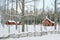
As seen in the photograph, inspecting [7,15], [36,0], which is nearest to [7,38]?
[36,0]

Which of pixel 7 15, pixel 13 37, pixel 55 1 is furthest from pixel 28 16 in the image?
pixel 13 37

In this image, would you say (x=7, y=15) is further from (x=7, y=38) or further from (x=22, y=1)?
(x=7, y=38)

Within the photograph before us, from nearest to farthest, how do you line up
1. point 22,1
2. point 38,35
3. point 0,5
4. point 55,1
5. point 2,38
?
point 2,38, point 38,35, point 22,1, point 55,1, point 0,5

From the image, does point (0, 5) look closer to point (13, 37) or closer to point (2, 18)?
point (2, 18)

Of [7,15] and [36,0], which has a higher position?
[36,0]

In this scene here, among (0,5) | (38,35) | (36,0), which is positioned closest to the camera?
(38,35)

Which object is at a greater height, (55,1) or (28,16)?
(55,1)

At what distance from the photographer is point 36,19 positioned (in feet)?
96.1

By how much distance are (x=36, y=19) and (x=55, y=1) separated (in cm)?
698

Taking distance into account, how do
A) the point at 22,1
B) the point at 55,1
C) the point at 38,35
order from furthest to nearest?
the point at 55,1 < the point at 22,1 < the point at 38,35

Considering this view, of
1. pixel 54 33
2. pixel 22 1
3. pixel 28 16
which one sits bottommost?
pixel 54 33

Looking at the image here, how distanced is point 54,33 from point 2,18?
1434 cm

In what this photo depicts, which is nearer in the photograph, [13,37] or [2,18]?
[13,37]

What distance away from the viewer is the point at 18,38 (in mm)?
14133
